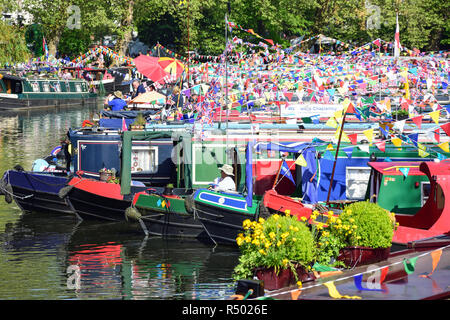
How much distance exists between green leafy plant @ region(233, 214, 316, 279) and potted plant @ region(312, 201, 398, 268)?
1.28 meters

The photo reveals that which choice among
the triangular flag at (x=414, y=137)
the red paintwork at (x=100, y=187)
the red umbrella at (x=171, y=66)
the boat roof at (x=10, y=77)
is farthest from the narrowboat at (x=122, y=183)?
the boat roof at (x=10, y=77)

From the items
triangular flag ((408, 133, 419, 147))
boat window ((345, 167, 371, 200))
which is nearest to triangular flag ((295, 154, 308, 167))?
boat window ((345, 167, 371, 200))

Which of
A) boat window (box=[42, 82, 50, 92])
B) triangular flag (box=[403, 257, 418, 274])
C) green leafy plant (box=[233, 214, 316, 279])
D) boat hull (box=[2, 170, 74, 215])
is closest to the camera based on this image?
green leafy plant (box=[233, 214, 316, 279])

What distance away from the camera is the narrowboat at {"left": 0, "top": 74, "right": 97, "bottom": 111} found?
51.2m

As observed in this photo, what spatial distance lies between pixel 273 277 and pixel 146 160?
10973 mm

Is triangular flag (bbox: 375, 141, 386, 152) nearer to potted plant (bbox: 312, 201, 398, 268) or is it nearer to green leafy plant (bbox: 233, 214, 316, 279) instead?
potted plant (bbox: 312, 201, 398, 268)

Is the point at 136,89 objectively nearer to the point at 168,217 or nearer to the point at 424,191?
the point at 168,217

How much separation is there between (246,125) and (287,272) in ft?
36.8

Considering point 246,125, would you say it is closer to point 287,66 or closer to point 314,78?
point 314,78

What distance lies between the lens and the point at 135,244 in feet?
55.5

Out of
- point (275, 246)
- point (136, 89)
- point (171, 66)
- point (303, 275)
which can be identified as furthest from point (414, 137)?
point (136, 89)

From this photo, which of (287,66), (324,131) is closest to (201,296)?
(324,131)

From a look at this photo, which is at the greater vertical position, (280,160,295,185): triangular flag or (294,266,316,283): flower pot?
(280,160,295,185): triangular flag

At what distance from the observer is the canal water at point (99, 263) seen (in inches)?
518
